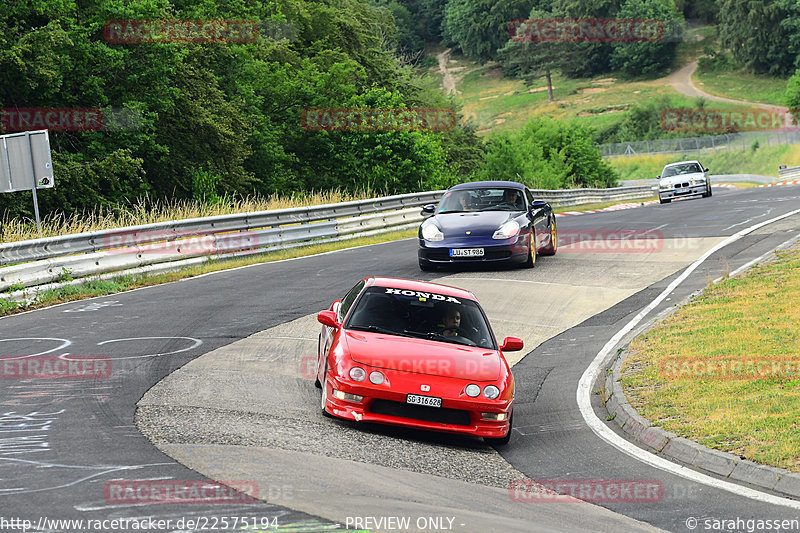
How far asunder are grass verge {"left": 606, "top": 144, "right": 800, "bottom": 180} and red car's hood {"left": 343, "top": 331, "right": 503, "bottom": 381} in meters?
62.6

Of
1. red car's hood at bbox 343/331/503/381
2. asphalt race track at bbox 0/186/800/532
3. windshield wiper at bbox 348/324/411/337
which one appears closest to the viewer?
asphalt race track at bbox 0/186/800/532

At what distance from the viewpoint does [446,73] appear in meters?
176

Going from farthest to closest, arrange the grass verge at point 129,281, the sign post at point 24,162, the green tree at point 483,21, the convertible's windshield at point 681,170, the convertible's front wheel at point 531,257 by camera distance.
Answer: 1. the green tree at point 483,21
2. the convertible's windshield at point 681,170
3. the convertible's front wheel at point 531,257
4. the sign post at point 24,162
5. the grass verge at point 129,281

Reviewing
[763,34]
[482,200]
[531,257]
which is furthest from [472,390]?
[763,34]

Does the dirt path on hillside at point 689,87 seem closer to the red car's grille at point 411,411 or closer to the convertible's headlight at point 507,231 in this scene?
the convertible's headlight at point 507,231

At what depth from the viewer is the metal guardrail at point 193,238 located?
15680mm

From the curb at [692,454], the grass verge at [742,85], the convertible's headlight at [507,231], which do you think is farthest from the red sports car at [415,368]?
the grass verge at [742,85]

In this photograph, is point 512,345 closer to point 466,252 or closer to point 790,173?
point 466,252

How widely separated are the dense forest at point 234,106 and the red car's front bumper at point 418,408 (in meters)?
23.7

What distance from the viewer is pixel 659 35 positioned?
14888 cm

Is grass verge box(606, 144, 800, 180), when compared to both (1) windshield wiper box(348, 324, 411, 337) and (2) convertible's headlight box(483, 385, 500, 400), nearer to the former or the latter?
(1) windshield wiper box(348, 324, 411, 337)

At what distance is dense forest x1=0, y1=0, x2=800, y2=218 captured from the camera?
31250 mm

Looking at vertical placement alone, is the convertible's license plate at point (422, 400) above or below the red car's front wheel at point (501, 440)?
above

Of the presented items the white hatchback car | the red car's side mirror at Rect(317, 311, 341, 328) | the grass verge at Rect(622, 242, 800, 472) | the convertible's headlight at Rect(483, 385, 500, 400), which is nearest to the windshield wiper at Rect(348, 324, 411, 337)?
the red car's side mirror at Rect(317, 311, 341, 328)
